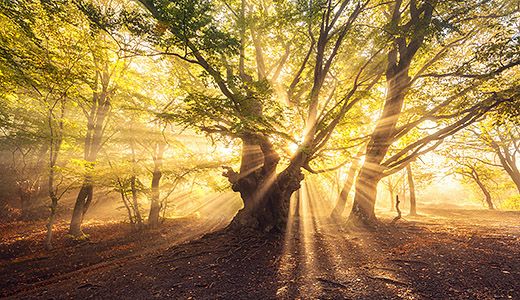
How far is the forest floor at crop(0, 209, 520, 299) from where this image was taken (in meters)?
4.76

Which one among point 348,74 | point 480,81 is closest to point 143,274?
point 348,74

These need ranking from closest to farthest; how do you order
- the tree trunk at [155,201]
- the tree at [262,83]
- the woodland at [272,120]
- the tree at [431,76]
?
the woodland at [272,120] → the tree at [262,83] → the tree at [431,76] → the tree trunk at [155,201]

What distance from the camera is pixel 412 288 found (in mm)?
4613

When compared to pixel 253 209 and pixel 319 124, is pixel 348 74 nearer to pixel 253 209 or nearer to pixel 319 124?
pixel 319 124

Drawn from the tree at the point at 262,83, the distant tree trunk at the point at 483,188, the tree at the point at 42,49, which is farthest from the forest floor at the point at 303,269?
the distant tree trunk at the point at 483,188

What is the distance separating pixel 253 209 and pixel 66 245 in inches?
474

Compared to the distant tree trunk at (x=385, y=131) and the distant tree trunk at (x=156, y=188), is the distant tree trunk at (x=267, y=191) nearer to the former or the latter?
the distant tree trunk at (x=385, y=131)

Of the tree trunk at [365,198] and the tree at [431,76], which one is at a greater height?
the tree at [431,76]

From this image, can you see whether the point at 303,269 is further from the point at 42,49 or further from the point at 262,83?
the point at 42,49

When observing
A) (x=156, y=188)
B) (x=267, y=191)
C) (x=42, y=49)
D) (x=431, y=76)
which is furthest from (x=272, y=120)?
(x=156, y=188)

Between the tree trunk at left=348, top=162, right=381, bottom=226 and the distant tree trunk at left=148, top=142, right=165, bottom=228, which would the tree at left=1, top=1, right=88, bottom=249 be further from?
the tree trunk at left=348, top=162, right=381, bottom=226

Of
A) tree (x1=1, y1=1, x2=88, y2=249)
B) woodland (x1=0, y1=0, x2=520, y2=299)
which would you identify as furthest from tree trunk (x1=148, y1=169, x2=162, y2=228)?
tree (x1=1, y1=1, x2=88, y2=249)

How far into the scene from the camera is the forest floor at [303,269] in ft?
15.6

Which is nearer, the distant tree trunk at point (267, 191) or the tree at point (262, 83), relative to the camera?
the tree at point (262, 83)
